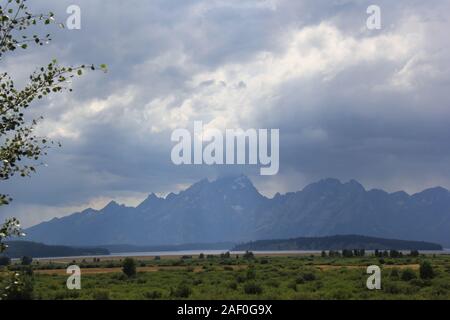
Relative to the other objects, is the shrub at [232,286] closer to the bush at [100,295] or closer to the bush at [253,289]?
the bush at [253,289]

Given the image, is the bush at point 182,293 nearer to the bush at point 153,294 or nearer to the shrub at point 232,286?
the bush at point 153,294

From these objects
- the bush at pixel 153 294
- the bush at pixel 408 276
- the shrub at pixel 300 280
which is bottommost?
the bush at pixel 153 294

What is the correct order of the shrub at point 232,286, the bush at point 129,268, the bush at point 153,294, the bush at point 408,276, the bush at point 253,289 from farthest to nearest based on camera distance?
1. the bush at point 129,268
2. the bush at point 408,276
3. the shrub at point 232,286
4. the bush at point 253,289
5. the bush at point 153,294

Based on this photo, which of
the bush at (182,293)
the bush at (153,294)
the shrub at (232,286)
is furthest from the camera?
the shrub at (232,286)

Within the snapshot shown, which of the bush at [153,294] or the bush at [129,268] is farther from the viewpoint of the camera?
the bush at [129,268]

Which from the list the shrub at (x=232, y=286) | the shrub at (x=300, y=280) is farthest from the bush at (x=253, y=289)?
the shrub at (x=300, y=280)

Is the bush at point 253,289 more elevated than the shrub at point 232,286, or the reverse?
the bush at point 253,289

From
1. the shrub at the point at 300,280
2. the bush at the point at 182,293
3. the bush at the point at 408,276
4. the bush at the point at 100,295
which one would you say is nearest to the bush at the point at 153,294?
the bush at the point at 182,293

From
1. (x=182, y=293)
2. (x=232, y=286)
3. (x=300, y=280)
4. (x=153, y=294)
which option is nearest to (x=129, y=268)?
(x=232, y=286)

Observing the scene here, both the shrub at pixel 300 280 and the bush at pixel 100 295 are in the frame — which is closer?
the bush at pixel 100 295

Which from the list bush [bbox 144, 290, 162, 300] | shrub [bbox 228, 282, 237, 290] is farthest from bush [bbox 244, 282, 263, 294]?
bush [bbox 144, 290, 162, 300]
